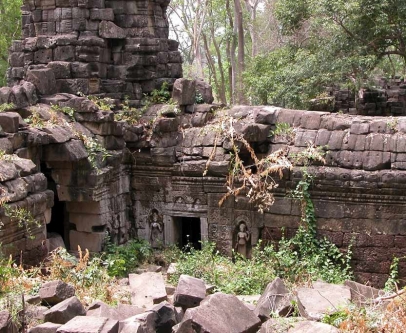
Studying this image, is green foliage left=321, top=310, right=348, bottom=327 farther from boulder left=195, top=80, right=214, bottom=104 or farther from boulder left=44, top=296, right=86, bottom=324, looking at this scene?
boulder left=195, top=80, right=214, bottom=104

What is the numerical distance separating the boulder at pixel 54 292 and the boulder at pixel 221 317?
4.92 ft

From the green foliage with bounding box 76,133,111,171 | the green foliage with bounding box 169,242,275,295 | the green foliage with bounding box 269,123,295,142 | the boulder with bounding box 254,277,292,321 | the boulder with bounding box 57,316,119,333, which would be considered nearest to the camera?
the boulder with bounding box 57,316,119,333

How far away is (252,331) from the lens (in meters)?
6.38

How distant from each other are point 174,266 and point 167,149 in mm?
2584

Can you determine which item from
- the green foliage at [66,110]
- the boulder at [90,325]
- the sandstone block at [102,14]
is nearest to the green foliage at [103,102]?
the green foliage at [66,110]

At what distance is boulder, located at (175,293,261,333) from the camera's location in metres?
6.08

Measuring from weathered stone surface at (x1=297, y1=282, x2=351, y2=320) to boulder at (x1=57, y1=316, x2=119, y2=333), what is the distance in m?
2.10

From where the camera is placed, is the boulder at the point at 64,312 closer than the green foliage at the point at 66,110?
Yes

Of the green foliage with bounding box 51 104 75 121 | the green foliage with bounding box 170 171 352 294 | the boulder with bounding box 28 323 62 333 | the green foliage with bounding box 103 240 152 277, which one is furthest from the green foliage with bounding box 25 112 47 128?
the boulder with bounding box 28 323 62 333

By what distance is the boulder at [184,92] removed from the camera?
41.4ft

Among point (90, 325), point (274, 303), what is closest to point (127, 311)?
point (90, 325)

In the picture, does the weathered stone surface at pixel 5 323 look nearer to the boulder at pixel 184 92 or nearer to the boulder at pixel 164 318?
the boulder at pixel 164 318

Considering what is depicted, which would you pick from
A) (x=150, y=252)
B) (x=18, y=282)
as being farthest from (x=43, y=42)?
(x=18, y=282)

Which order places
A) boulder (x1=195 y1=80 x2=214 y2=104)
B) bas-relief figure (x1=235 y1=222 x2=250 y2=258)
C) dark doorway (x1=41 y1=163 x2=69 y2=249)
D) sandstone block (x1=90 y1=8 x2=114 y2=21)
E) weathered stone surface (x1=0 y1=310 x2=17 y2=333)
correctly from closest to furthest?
weathered stone surface (x1=0 y1=310 x2=17 y2=333)
bas-relief figure (x1=235 y1=222 x2=250 y2=258)
dark doorway (x1=41 y1=163 x2=69 y2=249)
sandstone block (x1=90 y1=8 x2=114 y2=21)
boulder (x1=195 y1=80 x2=214 y2=104)
